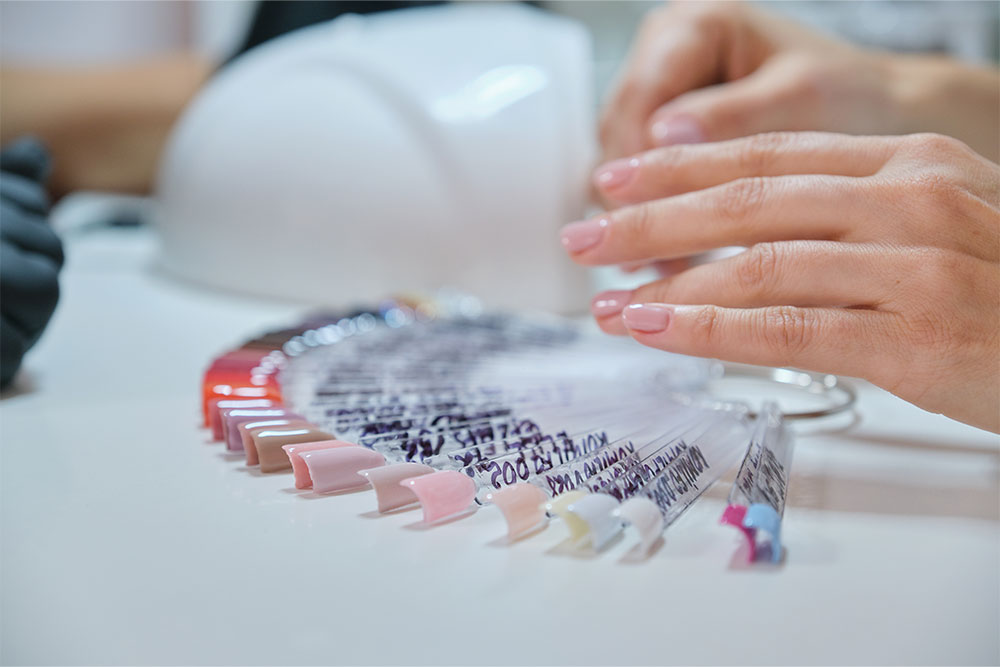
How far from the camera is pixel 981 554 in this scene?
0.36 meters

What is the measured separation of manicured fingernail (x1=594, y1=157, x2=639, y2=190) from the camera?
555 millimetres

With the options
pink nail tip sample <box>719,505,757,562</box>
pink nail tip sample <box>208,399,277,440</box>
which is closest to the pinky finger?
pink nail tip sample <box>719,505,757,562</box>

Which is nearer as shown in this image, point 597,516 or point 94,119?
point 597,516

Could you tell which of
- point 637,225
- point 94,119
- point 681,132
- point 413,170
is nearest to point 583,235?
point 637,225

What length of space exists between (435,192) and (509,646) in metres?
0.61

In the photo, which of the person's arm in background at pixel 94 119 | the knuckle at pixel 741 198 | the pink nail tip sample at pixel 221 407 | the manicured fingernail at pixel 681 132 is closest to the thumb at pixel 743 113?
the manicured fingernail at pixel 681 132

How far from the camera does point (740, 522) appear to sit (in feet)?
1.14

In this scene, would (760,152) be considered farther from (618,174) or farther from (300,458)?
(300,458)

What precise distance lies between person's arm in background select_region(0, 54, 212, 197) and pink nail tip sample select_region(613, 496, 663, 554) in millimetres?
1786

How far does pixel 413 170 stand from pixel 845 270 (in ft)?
1.64

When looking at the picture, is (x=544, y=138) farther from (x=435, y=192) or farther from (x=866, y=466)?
(x=866, y=466)

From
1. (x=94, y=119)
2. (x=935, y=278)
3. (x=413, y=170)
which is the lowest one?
(x=935, y=278)

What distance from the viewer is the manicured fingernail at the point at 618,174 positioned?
555 mm

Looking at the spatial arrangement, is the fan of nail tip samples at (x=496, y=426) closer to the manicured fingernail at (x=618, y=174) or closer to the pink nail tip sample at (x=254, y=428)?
the pink nail tip sample at (x=254, y=428)
